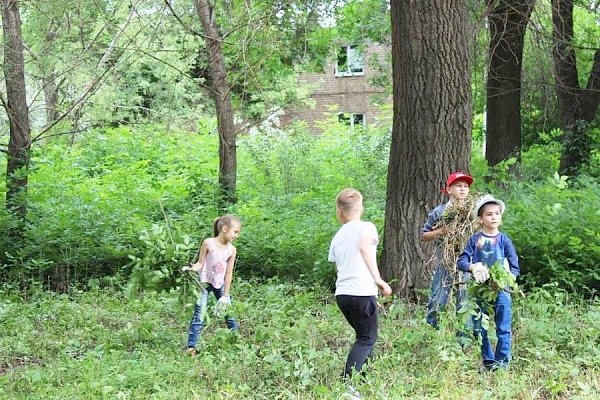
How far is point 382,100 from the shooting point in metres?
20.0

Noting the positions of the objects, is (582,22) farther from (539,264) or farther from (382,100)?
(539,264)

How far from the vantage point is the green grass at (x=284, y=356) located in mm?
5625

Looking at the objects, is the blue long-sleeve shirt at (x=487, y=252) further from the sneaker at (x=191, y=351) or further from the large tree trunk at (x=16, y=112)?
the large tree trunk at (x=16, y=112)

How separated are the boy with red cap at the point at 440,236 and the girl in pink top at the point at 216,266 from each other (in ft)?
5.74

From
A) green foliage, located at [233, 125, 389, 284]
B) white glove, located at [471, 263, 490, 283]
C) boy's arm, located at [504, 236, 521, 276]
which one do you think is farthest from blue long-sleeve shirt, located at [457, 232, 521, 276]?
Result: green foliage, located at [233, 125, 389, 284]

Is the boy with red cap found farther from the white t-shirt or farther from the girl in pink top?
the girl in pink top

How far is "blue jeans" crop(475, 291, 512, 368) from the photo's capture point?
5855mm

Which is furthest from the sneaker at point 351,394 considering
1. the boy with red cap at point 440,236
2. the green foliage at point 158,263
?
the green foliage at point 158,263

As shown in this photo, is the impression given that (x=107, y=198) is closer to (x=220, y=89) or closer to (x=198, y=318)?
(x=220, y=89)

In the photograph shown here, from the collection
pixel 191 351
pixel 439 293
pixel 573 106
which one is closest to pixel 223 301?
pixel 191 351

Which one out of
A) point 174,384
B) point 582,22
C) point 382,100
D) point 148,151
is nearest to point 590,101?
point 582,22

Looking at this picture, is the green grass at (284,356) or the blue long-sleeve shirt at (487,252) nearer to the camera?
the green grass at (284,356)

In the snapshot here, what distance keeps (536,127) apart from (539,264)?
12.2 m

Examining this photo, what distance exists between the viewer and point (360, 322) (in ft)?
18.0
